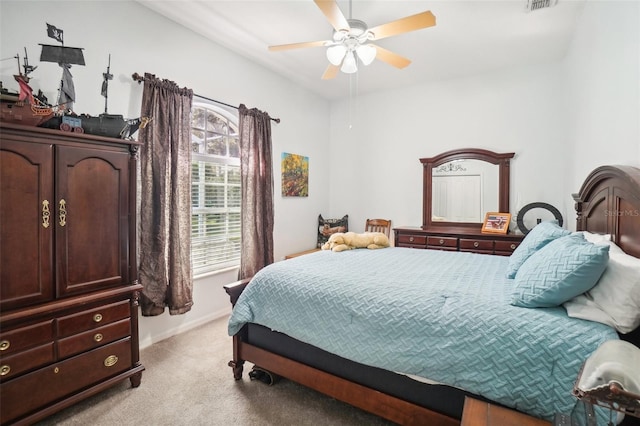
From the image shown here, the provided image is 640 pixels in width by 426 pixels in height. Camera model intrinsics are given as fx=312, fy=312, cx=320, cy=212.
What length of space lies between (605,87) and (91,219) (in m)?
3.51

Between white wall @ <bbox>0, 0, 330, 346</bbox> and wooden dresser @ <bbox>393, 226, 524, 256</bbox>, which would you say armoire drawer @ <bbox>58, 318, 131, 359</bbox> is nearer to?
white wall @ <bbox>0, 0, 330, 346</bbox>

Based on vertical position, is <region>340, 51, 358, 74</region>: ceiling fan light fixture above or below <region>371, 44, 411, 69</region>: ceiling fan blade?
below

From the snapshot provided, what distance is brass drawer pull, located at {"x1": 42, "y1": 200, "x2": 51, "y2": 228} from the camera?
178 cm

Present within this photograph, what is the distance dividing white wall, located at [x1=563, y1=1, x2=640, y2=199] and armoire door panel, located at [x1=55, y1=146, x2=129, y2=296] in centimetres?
306

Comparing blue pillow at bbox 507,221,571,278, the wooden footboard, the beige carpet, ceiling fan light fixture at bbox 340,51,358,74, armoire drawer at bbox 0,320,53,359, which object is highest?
ceiling fan light fixture at bbox 340,51,358,74

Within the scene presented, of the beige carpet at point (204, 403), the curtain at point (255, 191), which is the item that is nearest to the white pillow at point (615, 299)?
the beige carpet at point (204, 403)

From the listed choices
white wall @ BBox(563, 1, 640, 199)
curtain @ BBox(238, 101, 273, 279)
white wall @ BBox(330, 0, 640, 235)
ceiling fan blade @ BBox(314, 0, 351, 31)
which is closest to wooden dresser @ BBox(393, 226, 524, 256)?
white wall @ BBox(330, 0, 640, 235)

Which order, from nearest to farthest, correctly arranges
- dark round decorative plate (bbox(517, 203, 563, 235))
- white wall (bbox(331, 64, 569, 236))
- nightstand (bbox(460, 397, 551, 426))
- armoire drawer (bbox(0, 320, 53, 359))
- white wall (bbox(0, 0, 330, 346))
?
nightstand (bbox(460, 397, 551, 426)) < armoire drawer (bbox(0, 320, 53, 359)) < white wall (bbox(0, 0, 330, 346)) < dark round decorative plate (bbox(517, 203, 563, 235)) < white wall (bbox(331, 64, 569, 236))

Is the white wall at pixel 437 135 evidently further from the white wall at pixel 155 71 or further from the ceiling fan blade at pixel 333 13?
the ceiling fan blade at pixel 333 13

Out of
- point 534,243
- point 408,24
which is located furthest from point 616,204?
point 408,24

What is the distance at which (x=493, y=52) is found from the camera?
11.5 ft

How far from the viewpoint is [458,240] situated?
3.90 metres

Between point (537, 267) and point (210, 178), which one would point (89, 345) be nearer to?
point (210, 178)

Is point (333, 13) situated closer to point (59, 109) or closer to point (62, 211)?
point (59, 109)
